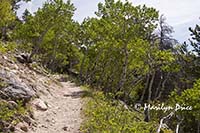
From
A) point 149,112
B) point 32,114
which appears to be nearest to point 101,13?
point 149,112

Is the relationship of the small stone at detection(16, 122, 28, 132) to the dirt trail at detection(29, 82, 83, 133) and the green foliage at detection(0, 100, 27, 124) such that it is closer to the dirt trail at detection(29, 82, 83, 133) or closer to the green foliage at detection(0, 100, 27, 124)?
the green foliage at detection(0, 100, 27, 124)

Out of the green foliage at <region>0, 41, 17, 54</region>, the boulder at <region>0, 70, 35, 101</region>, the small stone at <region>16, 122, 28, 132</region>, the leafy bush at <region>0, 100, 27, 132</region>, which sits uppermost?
the green foliage at <region>0, 41, 17, 54</region>

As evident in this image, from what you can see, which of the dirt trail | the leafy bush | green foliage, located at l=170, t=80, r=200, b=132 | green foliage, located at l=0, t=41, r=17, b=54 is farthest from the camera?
green foliage, located at l=0, t=41, r=17, b=54

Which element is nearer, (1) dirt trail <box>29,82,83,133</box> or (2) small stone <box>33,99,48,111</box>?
(1) dirt trail <box>29,82,83,133</box>

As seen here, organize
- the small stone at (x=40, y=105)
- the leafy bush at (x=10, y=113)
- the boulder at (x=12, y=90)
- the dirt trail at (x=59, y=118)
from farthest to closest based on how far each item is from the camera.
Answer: the small stone at (x=40, y=105) → the boulder at (x=12, y=90) → the dirt trail at (x=59, y=118) → the leafy bush at (x=10, y=113)

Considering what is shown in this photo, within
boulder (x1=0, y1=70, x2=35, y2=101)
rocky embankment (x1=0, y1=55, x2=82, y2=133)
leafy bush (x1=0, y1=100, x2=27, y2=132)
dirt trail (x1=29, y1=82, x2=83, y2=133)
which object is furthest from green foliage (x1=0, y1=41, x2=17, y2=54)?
leafy bush (x1=0, y1=100, x2=27, y2=132)

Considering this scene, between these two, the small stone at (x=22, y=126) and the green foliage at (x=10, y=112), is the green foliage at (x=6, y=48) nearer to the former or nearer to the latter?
the green foliage at (x=10, y=112)

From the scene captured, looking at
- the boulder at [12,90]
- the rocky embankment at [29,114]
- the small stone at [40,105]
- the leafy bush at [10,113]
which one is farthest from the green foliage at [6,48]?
the leafy bush at [10,113]

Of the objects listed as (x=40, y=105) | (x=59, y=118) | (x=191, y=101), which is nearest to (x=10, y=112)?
(x=59, y=118)

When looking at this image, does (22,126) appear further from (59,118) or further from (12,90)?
(59,118)

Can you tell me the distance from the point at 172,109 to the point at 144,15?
1108 cm

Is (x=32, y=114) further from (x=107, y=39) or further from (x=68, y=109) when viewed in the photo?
(x=107, y=39)

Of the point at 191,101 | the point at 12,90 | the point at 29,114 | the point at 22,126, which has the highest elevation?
the point at 12,90

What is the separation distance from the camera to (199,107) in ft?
60.6
